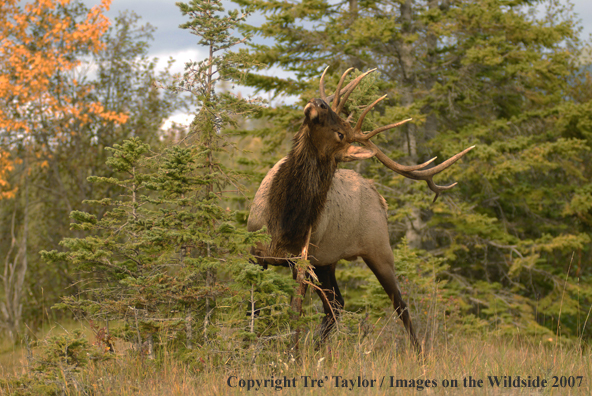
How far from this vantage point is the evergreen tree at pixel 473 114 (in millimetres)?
10719

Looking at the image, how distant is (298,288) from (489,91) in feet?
39.2

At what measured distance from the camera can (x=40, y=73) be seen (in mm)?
10445

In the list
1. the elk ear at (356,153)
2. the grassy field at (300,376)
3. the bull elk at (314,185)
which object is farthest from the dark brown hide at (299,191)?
the grassy field at (300,376)

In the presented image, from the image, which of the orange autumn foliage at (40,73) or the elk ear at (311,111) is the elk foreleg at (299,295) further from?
the orange autumn foliage at (40,73)

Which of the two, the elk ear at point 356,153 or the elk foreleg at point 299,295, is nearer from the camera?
the elk foreleg at point 299,295

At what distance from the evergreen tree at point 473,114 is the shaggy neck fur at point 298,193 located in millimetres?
5648

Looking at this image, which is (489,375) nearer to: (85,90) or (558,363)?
(558,363)

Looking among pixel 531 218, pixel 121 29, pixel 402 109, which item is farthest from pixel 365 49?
pixel 531 218

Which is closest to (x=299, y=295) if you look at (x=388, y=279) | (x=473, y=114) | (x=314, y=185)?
(x=314, y=185)

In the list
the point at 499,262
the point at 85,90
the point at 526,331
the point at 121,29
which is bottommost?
the point at 526,331

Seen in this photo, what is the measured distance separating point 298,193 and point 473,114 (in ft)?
39.4

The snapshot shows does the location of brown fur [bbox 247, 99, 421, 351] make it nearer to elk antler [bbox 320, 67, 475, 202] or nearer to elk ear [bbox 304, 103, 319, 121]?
elk ear [bbox 304, 103, 319, 121]

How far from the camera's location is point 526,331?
983 centimetres

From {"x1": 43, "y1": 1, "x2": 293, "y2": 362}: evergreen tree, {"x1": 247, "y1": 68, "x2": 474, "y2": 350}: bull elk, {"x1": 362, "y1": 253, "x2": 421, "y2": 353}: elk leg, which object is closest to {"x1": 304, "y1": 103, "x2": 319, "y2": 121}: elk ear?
{"x1": 247, "y1": 68, "x2": 474, "y2": 350}: bull elk
